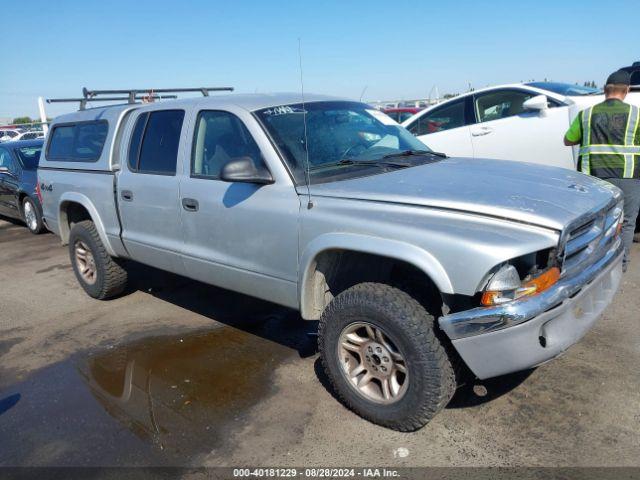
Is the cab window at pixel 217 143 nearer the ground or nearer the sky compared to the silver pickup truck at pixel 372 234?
nearer the sky

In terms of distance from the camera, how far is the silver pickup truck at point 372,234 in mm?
2547

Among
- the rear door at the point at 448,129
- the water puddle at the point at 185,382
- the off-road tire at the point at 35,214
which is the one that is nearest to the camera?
the water puddle at the point at 185,382

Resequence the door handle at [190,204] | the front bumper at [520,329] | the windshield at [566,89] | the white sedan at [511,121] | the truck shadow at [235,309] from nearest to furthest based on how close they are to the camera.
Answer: the front bumper at [520,329]
the door handle at [190,204]
the truck shadow at [235,309]
the white sedan at [511,121]
the windshield at [566,89]

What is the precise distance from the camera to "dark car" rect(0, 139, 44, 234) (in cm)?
916

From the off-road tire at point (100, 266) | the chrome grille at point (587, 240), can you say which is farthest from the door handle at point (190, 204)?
the chrome grille at point (587, 240)

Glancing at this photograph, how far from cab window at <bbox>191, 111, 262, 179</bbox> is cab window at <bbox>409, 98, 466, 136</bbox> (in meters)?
4.17

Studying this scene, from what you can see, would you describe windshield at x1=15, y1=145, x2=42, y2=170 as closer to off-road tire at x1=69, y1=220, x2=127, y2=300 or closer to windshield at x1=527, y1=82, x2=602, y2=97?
off-road tire at x1=69, y1=220, x2=127, y2=300

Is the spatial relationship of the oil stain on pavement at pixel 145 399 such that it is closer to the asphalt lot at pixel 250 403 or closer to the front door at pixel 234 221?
the asphalt lot at pixel 250 403

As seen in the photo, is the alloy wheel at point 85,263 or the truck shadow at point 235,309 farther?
the alloy wheel at point 85,263

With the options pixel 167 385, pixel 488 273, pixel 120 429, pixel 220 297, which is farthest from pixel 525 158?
pixel 120 429

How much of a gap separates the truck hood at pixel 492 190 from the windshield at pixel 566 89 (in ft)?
11.4

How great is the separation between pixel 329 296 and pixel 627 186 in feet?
9.22

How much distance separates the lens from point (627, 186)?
4.44 m

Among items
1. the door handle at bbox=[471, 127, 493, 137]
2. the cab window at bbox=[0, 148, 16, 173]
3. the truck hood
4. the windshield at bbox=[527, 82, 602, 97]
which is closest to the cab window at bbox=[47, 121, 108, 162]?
the truck hood
